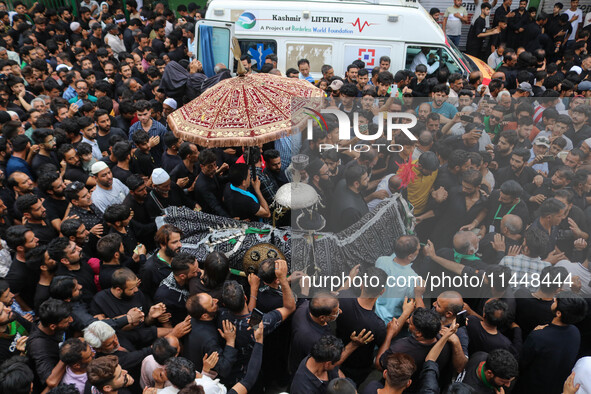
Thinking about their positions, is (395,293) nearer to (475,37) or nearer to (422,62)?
(422,62)

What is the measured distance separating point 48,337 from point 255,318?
5.26 ft

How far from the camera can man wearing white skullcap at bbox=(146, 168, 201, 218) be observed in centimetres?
506

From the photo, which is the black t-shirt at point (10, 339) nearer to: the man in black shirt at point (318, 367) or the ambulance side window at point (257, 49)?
the man in black shirt at point (318, 367)

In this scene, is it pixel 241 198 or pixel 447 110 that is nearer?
pixel 241 198

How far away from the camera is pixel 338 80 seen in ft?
25.5

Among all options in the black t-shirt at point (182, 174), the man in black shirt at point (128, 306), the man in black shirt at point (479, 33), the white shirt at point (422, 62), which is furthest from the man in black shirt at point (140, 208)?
the man in black shirt at point (479, 33)

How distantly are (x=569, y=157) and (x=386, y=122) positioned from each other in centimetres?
243

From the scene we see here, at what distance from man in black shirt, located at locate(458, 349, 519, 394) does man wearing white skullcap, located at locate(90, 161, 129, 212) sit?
162 inches

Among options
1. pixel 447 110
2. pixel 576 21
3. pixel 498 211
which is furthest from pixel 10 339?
pixel 576 21

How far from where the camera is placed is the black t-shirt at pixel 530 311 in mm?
3699

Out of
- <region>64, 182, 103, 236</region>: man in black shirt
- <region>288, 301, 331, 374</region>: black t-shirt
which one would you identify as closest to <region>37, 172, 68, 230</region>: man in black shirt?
<region>64, 182, 103, 236</region>: man in black shirt

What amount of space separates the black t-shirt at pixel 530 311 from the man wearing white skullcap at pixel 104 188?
4.39 metres

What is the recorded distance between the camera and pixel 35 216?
473 centimetres

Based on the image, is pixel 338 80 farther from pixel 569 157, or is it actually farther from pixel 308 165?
pixel 569 157
